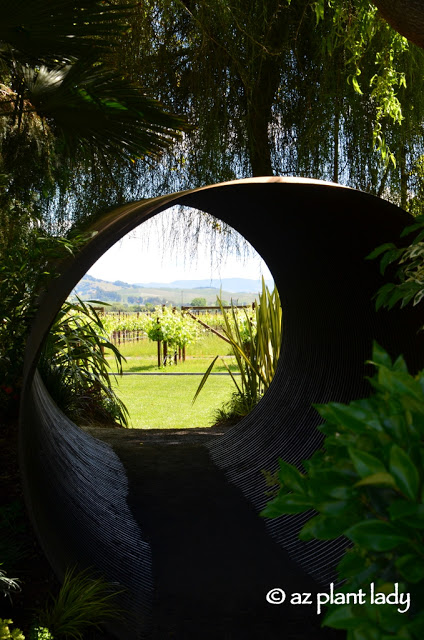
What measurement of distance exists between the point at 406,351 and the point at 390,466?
8.44ft

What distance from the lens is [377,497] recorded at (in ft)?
2.39

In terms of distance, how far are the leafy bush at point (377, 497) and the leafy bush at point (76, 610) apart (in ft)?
5.07

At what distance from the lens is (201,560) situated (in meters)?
2.63

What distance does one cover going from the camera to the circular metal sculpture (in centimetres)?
228

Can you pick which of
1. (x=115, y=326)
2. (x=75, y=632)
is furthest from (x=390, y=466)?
(x=115, y=326)

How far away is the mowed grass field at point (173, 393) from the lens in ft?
24.1

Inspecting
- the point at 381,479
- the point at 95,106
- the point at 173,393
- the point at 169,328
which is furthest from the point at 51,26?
the point at 169,328

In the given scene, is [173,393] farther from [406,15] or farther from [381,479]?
[381,479]

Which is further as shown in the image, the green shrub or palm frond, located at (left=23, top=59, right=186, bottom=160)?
palm frond, located at (left=23, top=59, right=186, bottom=160)

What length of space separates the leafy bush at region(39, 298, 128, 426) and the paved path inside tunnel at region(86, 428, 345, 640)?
0.97m

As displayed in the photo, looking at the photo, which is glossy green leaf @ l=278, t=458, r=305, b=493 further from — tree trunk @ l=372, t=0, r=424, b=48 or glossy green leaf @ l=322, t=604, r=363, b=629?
tree trunk @ l=372, t=0, r=424, b=48

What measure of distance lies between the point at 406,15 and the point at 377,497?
2.65 meters

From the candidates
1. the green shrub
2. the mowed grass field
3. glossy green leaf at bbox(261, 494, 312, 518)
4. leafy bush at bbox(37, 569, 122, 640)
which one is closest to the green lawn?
the mowed grass field

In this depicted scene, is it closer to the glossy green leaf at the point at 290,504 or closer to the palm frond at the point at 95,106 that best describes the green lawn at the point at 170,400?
the palm frond at the point at 95,106
